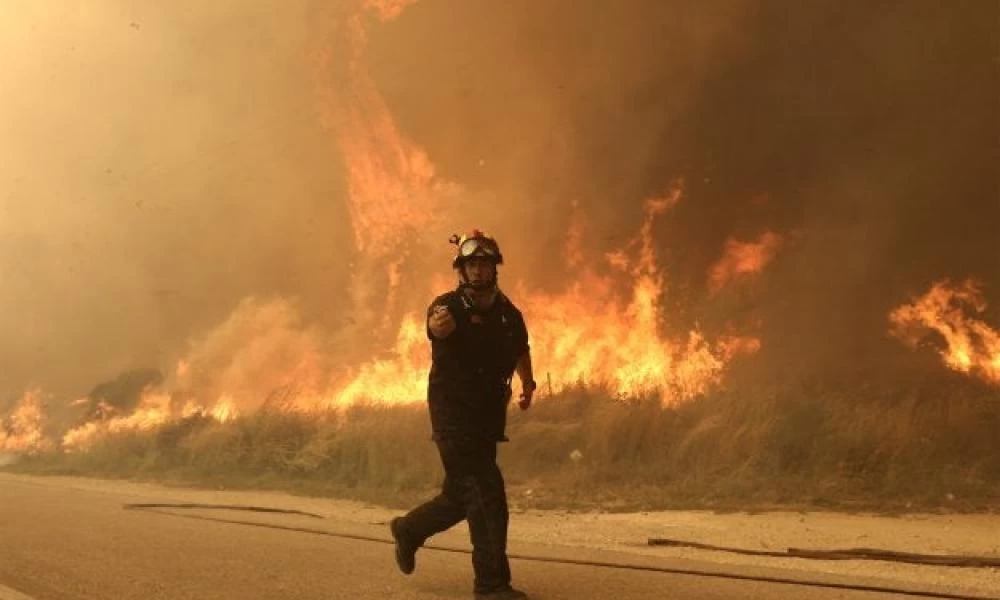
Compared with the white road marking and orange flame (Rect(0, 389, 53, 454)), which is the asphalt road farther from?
orange flame (Rect(0, 389, 53, 454))

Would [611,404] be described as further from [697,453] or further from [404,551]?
[404,551]

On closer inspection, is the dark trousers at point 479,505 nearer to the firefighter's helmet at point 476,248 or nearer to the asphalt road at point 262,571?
the asphalt road at point 262,571

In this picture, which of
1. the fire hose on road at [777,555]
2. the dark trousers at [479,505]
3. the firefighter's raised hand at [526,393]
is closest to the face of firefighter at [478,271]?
the firefighter's raised hand at [526,393]

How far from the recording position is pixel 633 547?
6.33 m

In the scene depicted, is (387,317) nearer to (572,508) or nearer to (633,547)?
(572,508)

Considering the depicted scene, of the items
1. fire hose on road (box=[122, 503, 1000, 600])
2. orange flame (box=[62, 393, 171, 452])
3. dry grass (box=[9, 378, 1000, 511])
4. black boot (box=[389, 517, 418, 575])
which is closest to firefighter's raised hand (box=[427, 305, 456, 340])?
black boot (box=[389, 517, 418, 575])

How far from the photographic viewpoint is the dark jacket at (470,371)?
4180 millimetres

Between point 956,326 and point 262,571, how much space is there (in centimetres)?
1332

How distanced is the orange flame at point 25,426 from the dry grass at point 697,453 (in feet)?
52.2

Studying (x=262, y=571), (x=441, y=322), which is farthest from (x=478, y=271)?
(x=262, y=571)

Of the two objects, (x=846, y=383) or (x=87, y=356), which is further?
(x=87, y=356)

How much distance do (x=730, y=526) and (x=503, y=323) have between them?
4.27m

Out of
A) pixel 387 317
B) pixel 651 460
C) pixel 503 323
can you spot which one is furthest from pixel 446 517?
pixel 387 317

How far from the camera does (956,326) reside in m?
14.4
